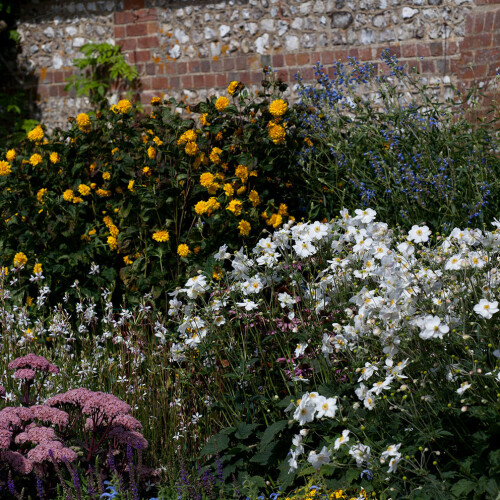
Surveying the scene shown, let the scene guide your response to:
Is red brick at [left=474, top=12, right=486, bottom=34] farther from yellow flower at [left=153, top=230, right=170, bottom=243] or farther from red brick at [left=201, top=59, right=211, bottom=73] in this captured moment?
yellow flower at [left=153, top=230, right=170, bottom=243]

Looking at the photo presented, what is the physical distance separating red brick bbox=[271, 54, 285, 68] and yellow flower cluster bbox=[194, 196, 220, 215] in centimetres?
363

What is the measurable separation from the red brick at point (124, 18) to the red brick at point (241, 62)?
1424 millimetres

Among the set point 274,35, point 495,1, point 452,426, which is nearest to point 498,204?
point 452,426

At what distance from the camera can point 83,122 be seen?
207 inches

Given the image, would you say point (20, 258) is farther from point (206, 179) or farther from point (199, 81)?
point (199, 81)

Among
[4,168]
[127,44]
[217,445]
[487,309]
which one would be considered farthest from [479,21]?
[217,445]

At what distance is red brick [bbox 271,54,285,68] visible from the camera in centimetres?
779

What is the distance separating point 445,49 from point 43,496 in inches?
237

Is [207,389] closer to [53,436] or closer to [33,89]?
[53,436]

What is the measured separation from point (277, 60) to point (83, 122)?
3.18 meters

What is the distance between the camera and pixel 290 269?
3170 mm

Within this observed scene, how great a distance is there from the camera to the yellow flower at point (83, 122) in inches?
205

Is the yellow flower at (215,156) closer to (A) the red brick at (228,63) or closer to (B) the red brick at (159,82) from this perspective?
(A) the red brick at (228,63)

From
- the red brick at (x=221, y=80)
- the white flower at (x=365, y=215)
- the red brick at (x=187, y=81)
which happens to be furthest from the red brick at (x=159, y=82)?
the white flower at (x=365, y=215)
